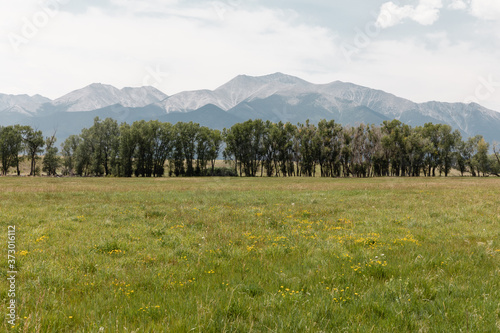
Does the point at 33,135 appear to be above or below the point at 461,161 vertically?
above

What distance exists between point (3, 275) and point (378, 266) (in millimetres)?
9349

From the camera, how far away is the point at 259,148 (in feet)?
367

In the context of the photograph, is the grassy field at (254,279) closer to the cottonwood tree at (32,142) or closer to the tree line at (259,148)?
the tree line at (259,148)

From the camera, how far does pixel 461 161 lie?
10800cm

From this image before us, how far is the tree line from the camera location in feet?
316

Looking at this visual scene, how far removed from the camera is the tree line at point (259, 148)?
96.4 metres

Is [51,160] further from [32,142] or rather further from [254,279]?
[254,279]

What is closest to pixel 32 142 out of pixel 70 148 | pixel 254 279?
pixel 70 148

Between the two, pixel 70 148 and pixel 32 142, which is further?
pixel 70 148

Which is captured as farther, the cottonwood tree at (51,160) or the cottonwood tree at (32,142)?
the cottonwood tree at (51,160)

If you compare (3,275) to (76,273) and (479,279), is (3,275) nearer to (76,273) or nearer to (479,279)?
(76,273)

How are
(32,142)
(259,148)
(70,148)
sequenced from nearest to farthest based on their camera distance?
(32,142) → (259,148) → (70,148)

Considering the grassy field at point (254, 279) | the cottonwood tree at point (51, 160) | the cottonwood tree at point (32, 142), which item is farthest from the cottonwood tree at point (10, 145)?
the grassy field at point (254, 279)

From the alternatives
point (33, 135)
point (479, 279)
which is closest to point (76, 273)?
point (479, 279)
